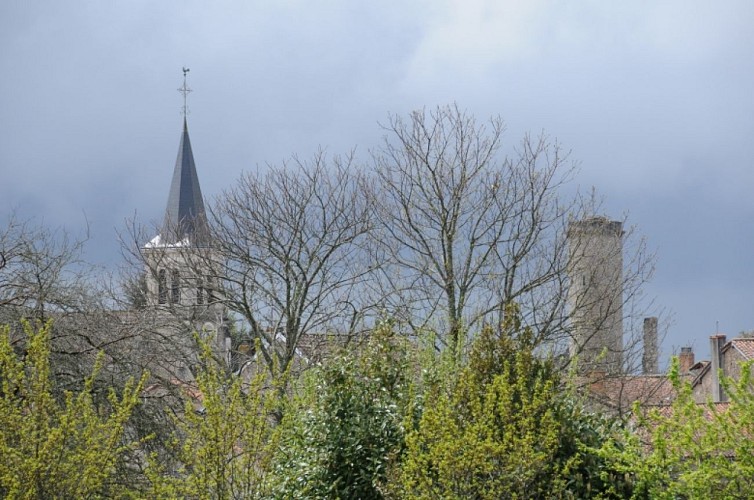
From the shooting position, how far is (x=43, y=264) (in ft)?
43.8

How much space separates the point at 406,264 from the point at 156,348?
746cm

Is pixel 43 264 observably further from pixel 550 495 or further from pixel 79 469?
pixel 550 495

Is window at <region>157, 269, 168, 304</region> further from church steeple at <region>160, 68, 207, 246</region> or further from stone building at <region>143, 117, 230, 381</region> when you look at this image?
church steeple at <region>160, 68, 207, 246</region>

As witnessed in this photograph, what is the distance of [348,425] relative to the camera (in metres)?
10.0

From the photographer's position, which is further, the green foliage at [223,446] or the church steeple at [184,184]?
the church steeple at [184,184]

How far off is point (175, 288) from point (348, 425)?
11.9m

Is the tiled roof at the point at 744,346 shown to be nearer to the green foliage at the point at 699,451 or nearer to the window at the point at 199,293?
the window at the point at 199,293

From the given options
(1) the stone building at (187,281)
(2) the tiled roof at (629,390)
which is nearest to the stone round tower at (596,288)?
(2) the tiled roof at (629,390)

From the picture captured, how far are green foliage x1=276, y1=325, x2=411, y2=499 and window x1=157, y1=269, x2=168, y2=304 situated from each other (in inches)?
437

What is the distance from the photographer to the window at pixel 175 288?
21420 mm

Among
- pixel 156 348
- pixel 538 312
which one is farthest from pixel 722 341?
pixel 156 348

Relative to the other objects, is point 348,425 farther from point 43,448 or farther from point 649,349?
point 649,349

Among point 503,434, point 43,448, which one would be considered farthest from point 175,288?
point 503,434

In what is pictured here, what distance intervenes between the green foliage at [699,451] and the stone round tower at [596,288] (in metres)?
10.8
